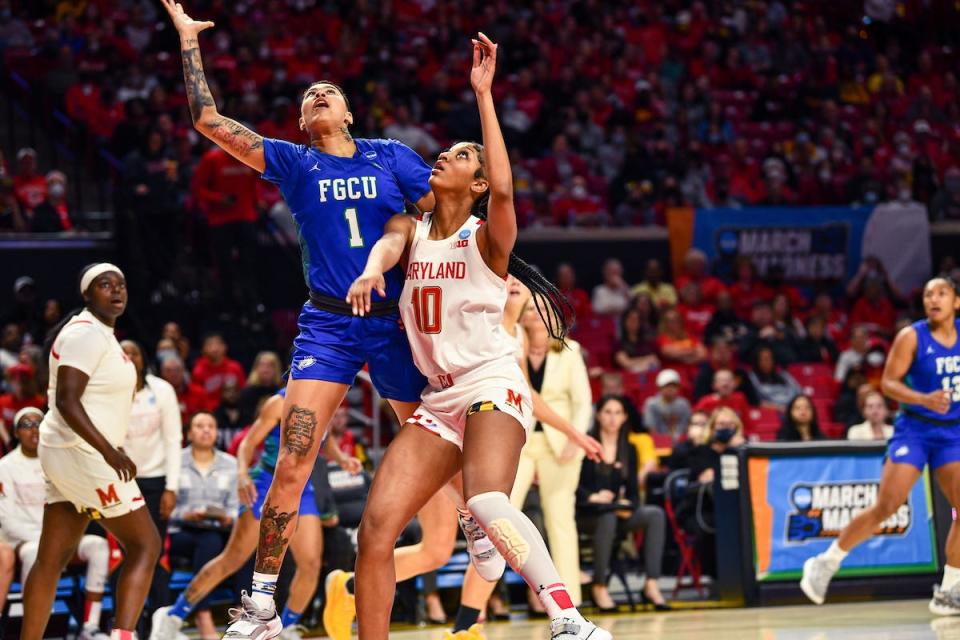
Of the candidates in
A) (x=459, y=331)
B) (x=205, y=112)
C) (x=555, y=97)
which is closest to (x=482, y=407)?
(x=459, y=331)

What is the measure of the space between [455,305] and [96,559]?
459 centimetres

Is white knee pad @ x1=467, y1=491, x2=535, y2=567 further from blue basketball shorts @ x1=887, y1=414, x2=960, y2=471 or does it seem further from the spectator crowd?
the spectator crowd

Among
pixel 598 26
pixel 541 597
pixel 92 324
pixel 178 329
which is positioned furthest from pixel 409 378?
pixel 598 26

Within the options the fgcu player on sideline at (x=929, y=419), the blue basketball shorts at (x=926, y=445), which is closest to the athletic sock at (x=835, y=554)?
the fgcu player on sideline at (x=929, y=419)

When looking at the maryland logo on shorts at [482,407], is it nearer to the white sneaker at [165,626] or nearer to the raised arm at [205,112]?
the raised arm at [205,112]

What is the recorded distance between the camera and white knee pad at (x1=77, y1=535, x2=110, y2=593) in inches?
357

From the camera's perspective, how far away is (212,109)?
19.9ft

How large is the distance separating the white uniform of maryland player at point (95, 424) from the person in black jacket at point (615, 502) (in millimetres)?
4629

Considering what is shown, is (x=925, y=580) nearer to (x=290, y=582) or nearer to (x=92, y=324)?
(x=290, y=582)

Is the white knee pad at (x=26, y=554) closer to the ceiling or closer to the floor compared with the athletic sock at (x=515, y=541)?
closer to the floor

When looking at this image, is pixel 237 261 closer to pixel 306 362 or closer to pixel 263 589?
pixel 306 362

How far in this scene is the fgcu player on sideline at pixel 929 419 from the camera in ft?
29.9

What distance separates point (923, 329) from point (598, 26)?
1255 cm

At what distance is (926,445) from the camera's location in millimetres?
9164
